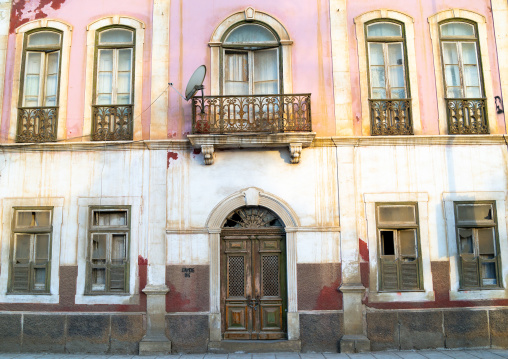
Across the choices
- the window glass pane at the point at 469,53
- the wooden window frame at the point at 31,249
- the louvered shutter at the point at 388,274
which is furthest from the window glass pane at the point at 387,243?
the wooden window frame at the point at 31,249

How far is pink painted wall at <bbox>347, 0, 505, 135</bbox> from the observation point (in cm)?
1047

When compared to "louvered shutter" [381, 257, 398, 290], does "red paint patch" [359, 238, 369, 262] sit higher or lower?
higher

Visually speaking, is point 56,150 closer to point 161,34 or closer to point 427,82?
point 161,34

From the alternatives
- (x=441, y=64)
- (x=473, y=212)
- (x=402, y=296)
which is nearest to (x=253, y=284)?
(x=402, y=296)

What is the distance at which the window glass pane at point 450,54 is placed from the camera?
10.8 meters

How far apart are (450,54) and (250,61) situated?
4.84 m

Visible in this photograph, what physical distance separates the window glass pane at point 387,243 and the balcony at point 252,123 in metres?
2.59

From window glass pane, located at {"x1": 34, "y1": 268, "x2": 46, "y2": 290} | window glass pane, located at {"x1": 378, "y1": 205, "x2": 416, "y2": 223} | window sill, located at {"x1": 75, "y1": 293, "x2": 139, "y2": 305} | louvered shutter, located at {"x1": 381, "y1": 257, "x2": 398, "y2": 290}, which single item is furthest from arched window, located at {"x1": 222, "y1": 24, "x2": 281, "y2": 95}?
window glass pane, located at {"x1": 34, "y1": 268, "x2": 46, "y2": 290}

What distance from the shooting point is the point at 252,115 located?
10.1m

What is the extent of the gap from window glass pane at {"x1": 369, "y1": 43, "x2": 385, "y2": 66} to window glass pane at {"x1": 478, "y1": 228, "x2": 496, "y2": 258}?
4547 millimetres

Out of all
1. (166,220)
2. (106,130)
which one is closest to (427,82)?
(166,220)

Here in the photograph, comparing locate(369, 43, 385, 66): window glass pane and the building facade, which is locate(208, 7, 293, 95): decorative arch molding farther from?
locate(369, 43, 385, 66): window glass pane

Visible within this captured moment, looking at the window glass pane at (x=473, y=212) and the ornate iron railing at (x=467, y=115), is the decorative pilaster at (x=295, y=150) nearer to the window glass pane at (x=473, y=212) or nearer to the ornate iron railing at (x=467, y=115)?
the ornate iron railing at (x=467, y=115)

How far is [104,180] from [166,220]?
5.73 ft
